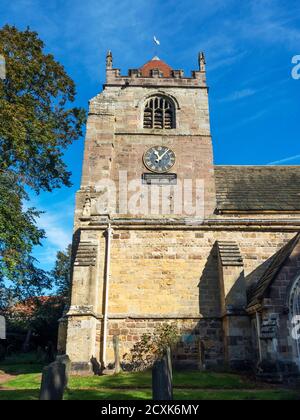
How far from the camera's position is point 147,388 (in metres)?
9.41

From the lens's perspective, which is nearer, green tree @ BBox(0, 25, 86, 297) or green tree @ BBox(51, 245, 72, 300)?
green tree @ BBox(0, 25, 86, 297)

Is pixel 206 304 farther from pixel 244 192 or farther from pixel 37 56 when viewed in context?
pixel 37 56

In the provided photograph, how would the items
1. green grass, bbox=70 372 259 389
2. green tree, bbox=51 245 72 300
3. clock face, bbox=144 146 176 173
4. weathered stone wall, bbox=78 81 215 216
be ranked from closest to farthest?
green grass, bbox=70 372 259 389, weathered stone wall, bbox=78 81 215 216, clock face, bbox=144 146 176 173, green tree, bbox=51 245 72 300

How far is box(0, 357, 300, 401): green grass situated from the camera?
7.80 m

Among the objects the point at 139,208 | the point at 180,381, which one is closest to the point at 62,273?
the point at 139,208

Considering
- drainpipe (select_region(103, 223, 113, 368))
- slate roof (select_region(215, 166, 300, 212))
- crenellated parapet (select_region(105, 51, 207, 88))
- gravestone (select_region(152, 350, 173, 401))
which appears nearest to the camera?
gravestone (select_region(152, 350, 173, 401))

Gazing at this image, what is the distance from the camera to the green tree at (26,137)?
14430 millimetres

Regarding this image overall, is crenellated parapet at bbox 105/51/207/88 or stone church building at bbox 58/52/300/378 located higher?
crenellated parapet at bbox 105/51/207/88

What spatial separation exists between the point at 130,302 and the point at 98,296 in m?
1.27

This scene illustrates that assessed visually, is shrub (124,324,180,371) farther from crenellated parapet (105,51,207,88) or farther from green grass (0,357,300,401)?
crenellated parapet (105,51,207,88)

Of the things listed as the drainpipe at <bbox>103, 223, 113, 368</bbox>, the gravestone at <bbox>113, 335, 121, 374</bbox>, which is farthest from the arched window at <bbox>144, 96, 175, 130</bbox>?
the gravestone at <bbox>113, 335, 121, 374</bbox>

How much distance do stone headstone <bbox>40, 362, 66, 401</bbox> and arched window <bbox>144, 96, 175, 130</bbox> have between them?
59.9 ft

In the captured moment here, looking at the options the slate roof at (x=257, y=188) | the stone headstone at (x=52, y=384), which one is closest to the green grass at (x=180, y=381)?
the stone headstone at (x=52, y=384)

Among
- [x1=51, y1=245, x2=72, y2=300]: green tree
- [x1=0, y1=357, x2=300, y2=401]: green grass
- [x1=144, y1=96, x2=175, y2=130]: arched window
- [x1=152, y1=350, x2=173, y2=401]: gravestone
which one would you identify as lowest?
[x1=0, y1=357, x2=300, y2=401]: green grass
